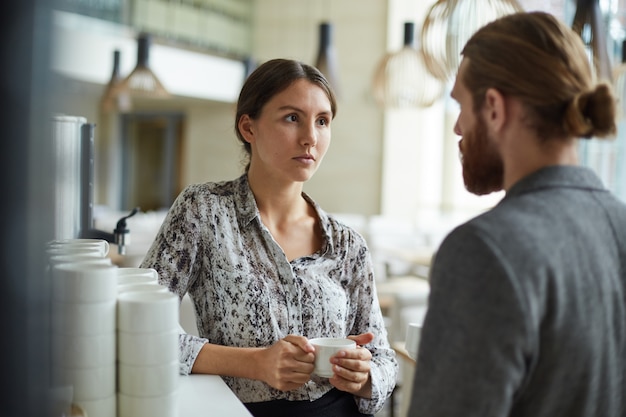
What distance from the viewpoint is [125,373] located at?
110cm

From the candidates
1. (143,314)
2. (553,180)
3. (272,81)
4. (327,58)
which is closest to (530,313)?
(553,180)

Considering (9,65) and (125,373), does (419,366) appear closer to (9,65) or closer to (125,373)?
(125,373)

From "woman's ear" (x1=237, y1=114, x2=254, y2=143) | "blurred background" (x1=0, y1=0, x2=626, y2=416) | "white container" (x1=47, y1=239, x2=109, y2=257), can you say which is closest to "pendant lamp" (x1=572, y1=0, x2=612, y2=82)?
"blurred background" (x1=0, y1=0, x2=626, y2=416)

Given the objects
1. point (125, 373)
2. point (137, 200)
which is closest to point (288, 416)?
point (125, 373)

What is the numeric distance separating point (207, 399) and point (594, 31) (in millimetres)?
2753

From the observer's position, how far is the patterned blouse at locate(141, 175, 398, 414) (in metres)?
1.66

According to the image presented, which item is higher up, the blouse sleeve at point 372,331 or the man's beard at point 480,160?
the man's beard at point 480,160

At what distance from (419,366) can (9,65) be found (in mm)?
693

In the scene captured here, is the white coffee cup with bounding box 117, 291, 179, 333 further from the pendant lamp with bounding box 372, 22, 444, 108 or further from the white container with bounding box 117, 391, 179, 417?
the pendant lamp with bounding box 372, 22, 444, 108

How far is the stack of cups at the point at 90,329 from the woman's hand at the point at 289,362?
473 millimetres

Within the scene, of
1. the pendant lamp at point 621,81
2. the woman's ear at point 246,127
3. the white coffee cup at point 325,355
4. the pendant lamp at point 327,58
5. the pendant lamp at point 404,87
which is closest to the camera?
the white coffee cup at point 325,355

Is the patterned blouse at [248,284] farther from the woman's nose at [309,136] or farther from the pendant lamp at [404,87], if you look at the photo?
the pendant lamp at [404,87]

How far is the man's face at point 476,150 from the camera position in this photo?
42.6 inches

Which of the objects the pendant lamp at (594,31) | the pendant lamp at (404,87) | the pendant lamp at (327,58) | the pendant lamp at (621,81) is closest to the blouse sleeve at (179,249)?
the pendant lamp at (594,31)
